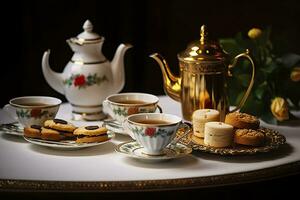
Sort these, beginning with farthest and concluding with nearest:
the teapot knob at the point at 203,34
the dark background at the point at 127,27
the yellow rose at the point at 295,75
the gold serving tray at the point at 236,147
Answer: the dark background at the point at 127,27
the yellow rose at the point at 295,75
the teapot knob at the point at 203,34
the gold serving tray at the point at 236,147

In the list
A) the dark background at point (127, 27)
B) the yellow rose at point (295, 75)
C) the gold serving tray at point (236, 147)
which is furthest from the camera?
the dark background at point (127, 27)

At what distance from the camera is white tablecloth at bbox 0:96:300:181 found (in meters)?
1.16

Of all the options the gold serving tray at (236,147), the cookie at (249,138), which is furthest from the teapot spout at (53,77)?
the cookie at (249,138)

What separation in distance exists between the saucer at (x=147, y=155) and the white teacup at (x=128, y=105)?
9cm

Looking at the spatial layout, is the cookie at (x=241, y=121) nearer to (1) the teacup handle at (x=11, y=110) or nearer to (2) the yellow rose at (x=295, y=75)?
Result: (2) the yellow rose at (x=295, y=75)

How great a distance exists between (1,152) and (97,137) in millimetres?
180

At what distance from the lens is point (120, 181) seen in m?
1.12

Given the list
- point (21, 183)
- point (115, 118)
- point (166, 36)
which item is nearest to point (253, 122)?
point (115, 118)

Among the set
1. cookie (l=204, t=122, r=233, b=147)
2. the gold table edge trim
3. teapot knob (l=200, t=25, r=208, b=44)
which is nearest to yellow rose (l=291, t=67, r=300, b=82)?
teapot knob (l=200, t=25, r=208, b=44)

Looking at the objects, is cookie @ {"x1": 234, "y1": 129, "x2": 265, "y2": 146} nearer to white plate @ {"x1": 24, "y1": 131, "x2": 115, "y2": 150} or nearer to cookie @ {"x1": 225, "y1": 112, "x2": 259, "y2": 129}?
cookie @ {"x1": 225, "y1": 112, "x2": 259, "y2": 129}

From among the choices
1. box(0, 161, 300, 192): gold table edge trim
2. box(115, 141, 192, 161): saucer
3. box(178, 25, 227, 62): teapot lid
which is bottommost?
box(0, 161, 300, 192): gold table edge trim

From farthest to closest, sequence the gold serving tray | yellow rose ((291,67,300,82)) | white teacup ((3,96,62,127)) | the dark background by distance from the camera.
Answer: the dark background → yellow rose ((291,67,300,82)) → white teacup ((3,96,62,127)) → the gold serving tray

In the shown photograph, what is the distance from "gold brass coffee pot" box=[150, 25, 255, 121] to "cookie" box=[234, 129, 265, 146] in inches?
7.6

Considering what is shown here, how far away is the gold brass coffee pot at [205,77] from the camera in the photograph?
1451 mm
